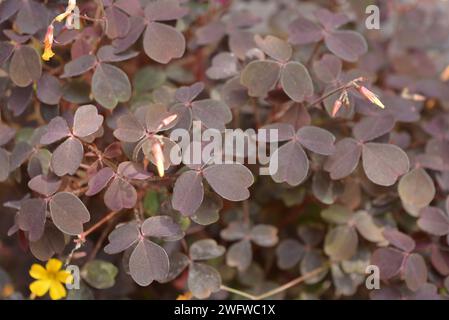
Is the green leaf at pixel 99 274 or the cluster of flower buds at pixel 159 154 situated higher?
the cluster of flower buds at pixel 159 154

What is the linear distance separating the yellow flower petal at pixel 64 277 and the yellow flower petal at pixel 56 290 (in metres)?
0.01

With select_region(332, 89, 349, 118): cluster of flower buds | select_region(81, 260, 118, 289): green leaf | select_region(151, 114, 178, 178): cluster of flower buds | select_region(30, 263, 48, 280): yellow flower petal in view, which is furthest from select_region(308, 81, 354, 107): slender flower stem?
select_region(30, 263, 48, 280): yellow flower petal

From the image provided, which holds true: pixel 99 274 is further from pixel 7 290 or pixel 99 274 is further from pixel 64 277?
pixel 7 290

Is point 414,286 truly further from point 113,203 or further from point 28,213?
point 28,213

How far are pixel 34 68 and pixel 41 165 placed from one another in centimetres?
21

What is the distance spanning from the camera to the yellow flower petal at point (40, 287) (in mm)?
1256

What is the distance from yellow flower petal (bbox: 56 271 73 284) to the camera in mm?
1257

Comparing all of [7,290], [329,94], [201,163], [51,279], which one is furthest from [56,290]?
[329,94]

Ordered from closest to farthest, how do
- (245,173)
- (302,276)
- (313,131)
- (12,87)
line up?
(245,173)
(313,131)
(12,87)
(302,276)

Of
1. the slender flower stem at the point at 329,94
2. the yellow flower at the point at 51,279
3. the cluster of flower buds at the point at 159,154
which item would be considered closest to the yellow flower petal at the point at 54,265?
the yellow flower at the point at 51,279

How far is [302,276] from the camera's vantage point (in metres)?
1.45

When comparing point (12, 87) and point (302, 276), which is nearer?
point (12, 87)

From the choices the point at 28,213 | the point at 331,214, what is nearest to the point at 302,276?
the point at 331,214

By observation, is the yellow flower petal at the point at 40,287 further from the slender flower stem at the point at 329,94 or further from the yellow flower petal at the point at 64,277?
the slender flower stem at the point at 329,94
